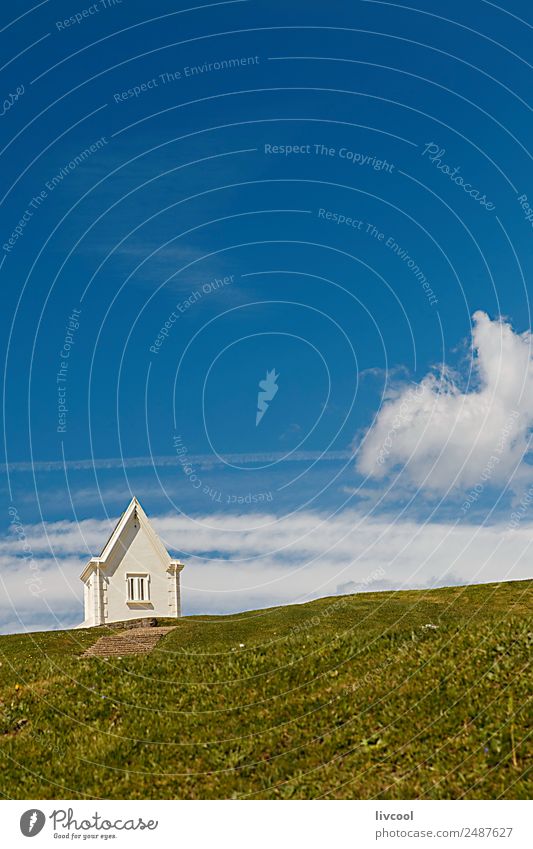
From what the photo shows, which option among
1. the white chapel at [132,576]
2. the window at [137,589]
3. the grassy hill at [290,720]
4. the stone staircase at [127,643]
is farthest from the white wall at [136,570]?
the grassy hill at [290,720]

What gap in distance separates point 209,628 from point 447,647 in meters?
14.3

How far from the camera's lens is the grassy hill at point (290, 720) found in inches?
520

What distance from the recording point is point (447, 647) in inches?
678

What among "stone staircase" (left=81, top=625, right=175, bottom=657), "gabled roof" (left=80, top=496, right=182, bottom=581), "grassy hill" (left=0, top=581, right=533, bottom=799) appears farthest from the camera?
"gabled roof" (left=80, top=496, right=182, bottom=581)

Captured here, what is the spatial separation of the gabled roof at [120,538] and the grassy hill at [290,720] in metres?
17.1

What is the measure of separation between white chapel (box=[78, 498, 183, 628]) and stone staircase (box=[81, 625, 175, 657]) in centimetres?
872

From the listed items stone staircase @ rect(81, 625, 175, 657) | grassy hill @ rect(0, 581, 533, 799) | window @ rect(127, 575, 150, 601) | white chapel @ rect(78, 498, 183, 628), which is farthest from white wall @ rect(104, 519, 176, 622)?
grassy hill @ rect(0, 581, 533, 799)

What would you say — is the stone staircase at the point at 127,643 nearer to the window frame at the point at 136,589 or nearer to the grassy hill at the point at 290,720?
the grassy hill at the point at 290,720

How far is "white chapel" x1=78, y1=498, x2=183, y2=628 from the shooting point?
39.2 meters

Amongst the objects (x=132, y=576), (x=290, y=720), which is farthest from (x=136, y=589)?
(x=290, y=720)

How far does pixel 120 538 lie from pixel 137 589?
256cm

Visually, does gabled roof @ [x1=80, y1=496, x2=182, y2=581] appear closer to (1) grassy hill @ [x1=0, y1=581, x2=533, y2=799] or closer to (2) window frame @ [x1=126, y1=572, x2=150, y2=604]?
(2) window frame @ [x1=126, y1=572, x2=150, y2=604]
